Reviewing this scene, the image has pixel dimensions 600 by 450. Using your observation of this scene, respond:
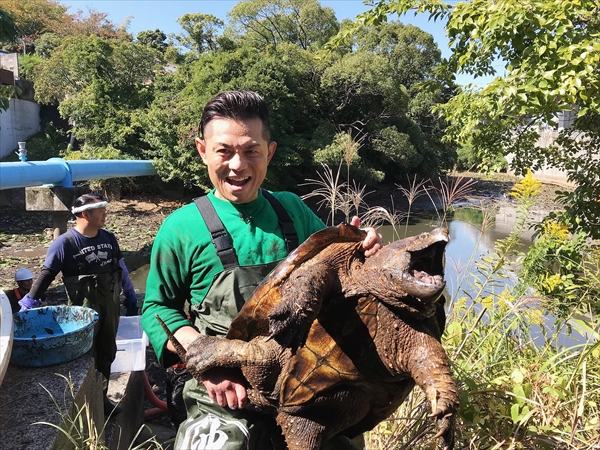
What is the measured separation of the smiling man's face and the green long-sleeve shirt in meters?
0.11

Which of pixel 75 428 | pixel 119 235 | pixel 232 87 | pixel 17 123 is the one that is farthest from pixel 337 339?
pixel 17 123

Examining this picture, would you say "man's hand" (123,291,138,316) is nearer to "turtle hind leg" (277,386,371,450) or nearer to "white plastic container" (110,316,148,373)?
"white plastic container" (110,316,148,373)

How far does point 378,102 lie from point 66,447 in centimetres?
2304

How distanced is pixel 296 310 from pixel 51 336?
2.51 metres

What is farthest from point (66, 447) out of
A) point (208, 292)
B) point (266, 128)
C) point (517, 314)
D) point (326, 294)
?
Result: point (517, 314)

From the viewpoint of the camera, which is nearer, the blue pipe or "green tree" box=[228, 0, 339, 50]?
the blue pipe

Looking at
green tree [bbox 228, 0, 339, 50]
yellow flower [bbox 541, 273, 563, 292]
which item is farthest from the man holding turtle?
green tree [bbox 228, 0, 339, 50]

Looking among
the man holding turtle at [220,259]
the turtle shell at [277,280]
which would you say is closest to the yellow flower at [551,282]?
the man holding turtle at [220,259]

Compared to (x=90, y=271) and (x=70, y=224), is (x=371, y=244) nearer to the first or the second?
(x=90, y=271)

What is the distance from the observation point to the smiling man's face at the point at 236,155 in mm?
1852

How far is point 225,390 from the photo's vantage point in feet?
5.65

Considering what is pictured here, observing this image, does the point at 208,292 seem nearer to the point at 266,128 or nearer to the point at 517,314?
the point at 266,128

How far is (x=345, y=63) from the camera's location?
22312 mm

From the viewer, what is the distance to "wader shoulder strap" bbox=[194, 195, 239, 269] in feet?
6.05
